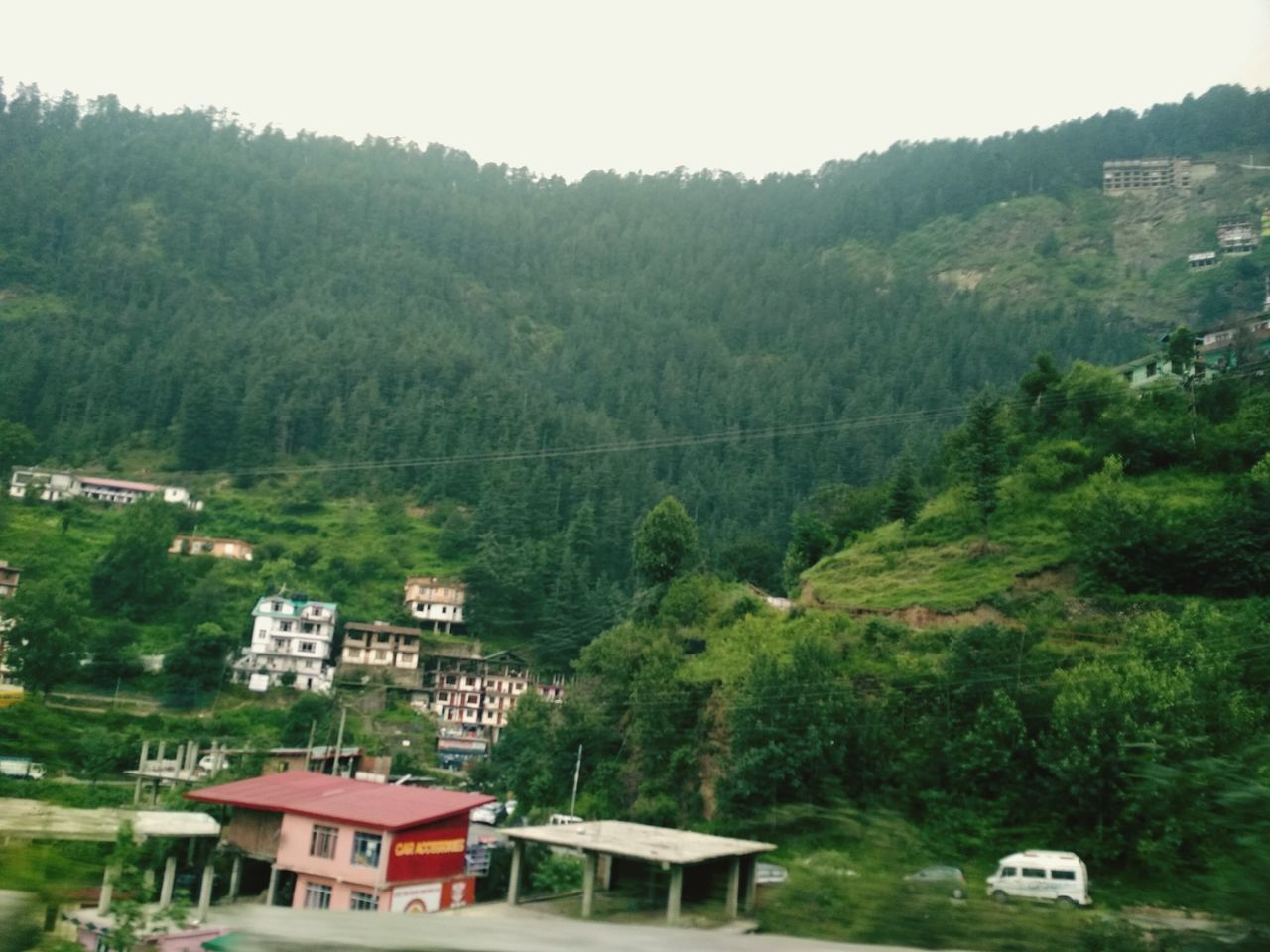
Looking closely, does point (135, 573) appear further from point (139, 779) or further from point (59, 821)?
point (59, 821)

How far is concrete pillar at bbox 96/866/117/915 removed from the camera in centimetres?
280

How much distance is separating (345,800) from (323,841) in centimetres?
171

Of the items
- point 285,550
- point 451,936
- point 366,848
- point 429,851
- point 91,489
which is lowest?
point 429,851

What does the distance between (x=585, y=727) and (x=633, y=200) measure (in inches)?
5524

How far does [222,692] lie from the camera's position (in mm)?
43094

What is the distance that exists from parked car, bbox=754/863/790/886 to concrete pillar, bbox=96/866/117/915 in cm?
221

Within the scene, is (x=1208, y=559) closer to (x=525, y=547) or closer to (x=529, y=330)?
(x=525, y=547)

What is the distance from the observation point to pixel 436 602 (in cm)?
5769

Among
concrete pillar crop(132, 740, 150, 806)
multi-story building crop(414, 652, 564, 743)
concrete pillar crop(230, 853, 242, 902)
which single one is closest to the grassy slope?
multi-story building crop(414, 652, 564, 743)

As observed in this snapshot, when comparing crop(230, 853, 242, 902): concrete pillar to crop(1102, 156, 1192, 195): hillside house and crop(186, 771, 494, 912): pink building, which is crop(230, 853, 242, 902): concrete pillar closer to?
crop(186, 771, 494, 912): pink building

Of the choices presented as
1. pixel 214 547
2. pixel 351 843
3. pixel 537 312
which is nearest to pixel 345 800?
pixel 351 843

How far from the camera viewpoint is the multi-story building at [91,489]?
190ft

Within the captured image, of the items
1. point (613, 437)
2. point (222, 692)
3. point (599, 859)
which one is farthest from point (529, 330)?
point (599, 859)

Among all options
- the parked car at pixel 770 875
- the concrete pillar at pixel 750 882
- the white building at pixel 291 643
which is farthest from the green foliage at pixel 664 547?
the parked car at pixel 770 875
